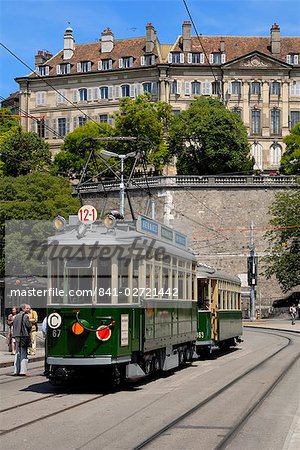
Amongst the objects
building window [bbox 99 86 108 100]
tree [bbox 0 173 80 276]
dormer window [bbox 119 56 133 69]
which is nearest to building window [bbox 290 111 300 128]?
dormer window [bbox 119 56 133 69]

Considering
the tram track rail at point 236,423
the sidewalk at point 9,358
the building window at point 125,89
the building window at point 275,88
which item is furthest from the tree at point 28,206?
the building window at point 275,88

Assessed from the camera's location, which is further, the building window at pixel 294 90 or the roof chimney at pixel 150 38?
the roof chimney at pixel 150 38

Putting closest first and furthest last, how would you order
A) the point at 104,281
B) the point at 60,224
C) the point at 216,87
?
1. the point at 104,281
2. the point at 60,224
3. the point at 216,87

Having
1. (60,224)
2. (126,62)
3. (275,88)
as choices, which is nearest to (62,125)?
(126,62)

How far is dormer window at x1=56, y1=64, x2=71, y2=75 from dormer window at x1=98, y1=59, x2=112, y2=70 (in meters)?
3.76

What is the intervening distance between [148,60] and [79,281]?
89.7 meters

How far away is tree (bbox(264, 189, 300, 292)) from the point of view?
6894 cm

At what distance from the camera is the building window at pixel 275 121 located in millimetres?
101675

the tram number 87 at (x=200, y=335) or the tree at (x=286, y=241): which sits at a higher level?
A: the tree at (x=286, y=241)

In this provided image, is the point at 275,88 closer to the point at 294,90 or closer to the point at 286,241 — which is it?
the point at 294,90

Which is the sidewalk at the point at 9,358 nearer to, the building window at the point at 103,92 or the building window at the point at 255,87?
the building window at the point at 255,87

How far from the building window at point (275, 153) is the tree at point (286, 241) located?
2900 cm

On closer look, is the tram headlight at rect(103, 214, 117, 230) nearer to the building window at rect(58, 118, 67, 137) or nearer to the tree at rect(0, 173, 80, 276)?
the tree at rect(0, 173, 80, 276)

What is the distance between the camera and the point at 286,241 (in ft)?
237
